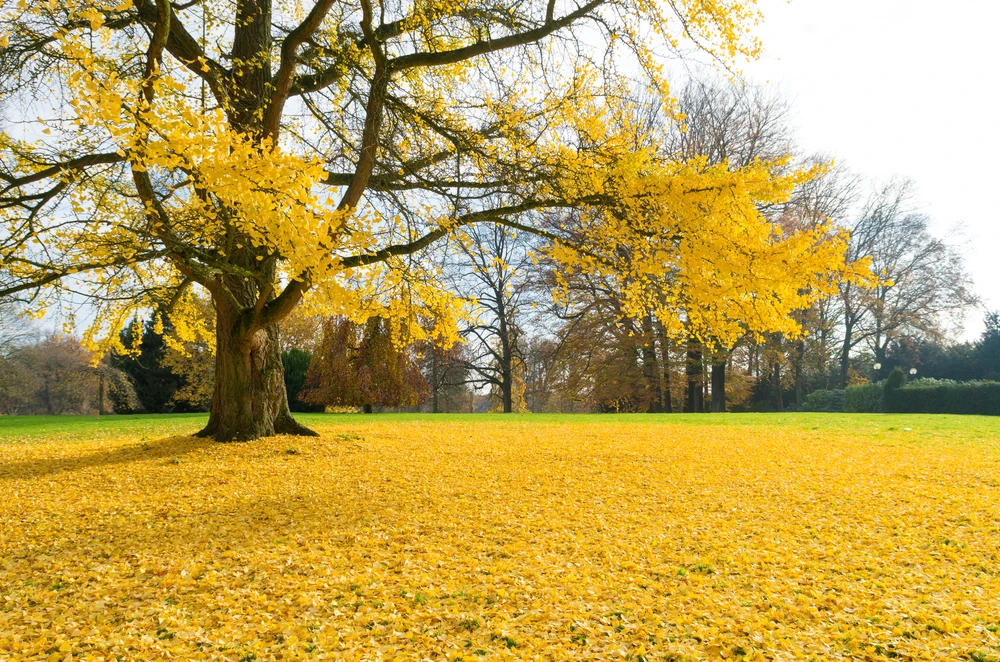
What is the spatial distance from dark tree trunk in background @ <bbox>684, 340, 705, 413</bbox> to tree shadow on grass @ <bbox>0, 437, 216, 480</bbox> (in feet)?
50.4

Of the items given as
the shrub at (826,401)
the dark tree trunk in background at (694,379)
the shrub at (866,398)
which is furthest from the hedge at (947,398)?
the dark tree trunk in background at (694,379)

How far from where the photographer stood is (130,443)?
8.91m

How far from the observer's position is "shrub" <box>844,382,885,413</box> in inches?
802

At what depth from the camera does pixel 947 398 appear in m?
19.4

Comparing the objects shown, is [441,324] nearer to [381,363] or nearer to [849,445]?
[849,445]

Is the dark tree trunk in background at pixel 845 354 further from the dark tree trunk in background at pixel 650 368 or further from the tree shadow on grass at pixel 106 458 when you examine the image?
the tree shadow on grass at pixel 106 458

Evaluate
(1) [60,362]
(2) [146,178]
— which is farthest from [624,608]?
(1) [60,362]

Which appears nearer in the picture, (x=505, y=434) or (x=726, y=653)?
(x=726, y=653)

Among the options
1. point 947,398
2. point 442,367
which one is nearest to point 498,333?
point 442,367

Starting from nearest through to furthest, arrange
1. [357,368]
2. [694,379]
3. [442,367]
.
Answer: [357,368]
[694,379]
[442,367]

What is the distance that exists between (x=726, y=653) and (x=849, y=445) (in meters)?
7.57

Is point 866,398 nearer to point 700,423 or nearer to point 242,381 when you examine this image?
point 700,423

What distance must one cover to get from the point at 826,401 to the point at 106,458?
22954mm

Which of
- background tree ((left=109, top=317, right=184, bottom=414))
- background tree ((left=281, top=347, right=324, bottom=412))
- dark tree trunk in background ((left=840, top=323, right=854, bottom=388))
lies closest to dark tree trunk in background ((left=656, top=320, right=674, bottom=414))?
dark tree trunk in background ((left=840, top=323, right=854, bottom=388))
